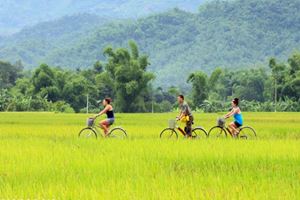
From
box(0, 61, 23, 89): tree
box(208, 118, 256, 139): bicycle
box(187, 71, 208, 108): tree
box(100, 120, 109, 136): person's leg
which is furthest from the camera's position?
box(0, 61, 23, 89): tree

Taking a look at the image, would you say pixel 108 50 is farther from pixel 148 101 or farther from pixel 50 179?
pixel 50 179

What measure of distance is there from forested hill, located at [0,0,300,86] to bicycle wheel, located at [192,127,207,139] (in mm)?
132192

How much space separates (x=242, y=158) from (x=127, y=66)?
5825cm

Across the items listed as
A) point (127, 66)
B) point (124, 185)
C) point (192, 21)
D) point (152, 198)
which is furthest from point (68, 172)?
point (192, 21)

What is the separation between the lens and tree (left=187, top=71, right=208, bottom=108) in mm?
71375

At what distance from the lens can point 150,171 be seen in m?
9.62

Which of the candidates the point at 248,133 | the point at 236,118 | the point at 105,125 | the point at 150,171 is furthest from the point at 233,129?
the point at 150,171

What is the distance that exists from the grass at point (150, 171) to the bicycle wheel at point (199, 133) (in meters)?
2.71

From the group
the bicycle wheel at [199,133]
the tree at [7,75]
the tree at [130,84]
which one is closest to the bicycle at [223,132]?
the bicycle wheel at [199,133]

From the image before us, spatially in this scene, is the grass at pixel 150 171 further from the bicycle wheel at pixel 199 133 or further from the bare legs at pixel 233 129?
the bicycle wheel at pixel 199 133

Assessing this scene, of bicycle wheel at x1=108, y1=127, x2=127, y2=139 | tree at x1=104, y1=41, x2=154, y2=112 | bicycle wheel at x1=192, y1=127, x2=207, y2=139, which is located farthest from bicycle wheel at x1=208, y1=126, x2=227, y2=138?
tree at x1=104, y1=41, x2=154, y2=112

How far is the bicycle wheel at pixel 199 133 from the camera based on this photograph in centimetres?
1711

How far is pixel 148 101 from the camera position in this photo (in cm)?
7175

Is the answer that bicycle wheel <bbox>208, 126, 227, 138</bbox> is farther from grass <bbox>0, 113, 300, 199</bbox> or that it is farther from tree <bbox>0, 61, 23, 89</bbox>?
tree <bbox>0, 61, 23, 89</bbox>
